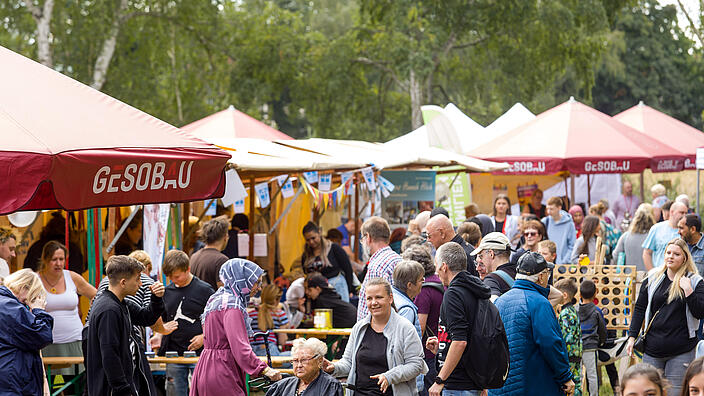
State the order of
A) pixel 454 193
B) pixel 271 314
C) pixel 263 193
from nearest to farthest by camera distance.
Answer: pixel 271 314
pixel 263 193
pixel 454 193

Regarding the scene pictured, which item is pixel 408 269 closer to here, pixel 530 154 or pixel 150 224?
pixel 150 224

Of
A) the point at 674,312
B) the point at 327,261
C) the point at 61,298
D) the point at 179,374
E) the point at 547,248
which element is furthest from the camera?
the point at 327,261

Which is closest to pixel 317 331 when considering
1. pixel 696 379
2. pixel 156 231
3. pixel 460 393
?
pixel 156 231

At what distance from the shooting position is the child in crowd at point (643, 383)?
149 inches

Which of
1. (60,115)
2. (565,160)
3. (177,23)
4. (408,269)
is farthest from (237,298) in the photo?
(177,23)

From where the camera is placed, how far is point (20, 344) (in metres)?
5.86

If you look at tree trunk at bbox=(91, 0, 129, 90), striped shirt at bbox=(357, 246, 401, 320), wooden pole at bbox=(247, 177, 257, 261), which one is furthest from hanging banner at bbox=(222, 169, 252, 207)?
tree trunk at bbox=(91, 0, 129, 90)

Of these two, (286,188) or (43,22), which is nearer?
(286,188)

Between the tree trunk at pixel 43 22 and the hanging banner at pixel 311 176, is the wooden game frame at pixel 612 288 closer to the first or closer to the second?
the hanging banner at pixel 311 176

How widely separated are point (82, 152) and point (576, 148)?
36.0 ft

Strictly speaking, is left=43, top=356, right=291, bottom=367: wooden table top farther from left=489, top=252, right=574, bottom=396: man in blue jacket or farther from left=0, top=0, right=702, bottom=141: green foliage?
left=0, top=0, right=702, bottom=141: green foliage

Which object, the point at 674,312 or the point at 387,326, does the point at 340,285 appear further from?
the point at 387,326

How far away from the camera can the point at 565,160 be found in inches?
557

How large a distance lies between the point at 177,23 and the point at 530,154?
1318 centimetres
